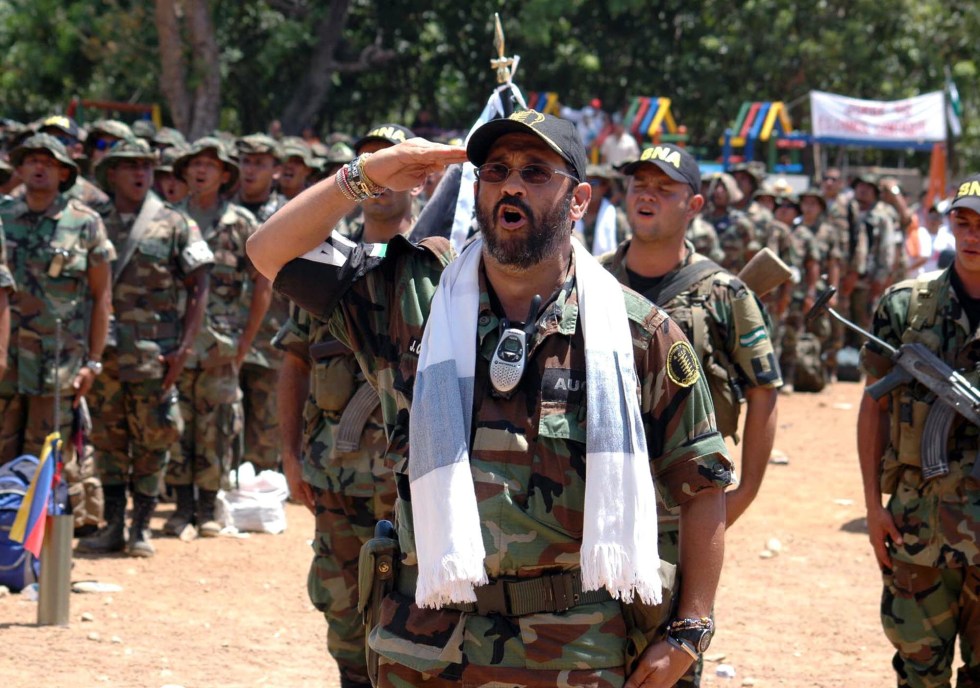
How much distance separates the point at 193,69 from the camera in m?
23.8

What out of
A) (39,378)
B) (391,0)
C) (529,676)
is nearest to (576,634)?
(529,676)

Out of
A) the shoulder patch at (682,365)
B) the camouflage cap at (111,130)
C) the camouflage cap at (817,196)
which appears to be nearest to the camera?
the shoulder patch at (682,365)

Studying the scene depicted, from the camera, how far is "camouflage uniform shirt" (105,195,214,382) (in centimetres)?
856

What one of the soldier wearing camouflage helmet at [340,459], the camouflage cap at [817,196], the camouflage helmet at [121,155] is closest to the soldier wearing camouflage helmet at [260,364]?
the camouflage helmet at [121,155]

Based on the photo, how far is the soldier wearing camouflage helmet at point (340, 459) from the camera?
5293 mm

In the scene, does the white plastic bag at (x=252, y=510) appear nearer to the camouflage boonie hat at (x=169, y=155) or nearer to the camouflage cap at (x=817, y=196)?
the camouflage boonie hat at (x=169, y=155)

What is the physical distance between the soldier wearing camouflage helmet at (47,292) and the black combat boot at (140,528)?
894 millimetres

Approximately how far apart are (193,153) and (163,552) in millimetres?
2679

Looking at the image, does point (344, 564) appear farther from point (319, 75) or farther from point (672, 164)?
point (319, 75)

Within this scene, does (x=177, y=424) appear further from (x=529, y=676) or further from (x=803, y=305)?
(x=803, y=305)

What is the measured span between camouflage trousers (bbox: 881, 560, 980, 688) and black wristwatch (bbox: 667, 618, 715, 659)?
233 cm

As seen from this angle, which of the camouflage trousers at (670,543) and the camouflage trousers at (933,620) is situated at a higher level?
the camouflage trousers at (670,543)

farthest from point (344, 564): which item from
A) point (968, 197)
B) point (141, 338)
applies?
point (141, 338)

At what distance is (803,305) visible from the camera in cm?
1777
